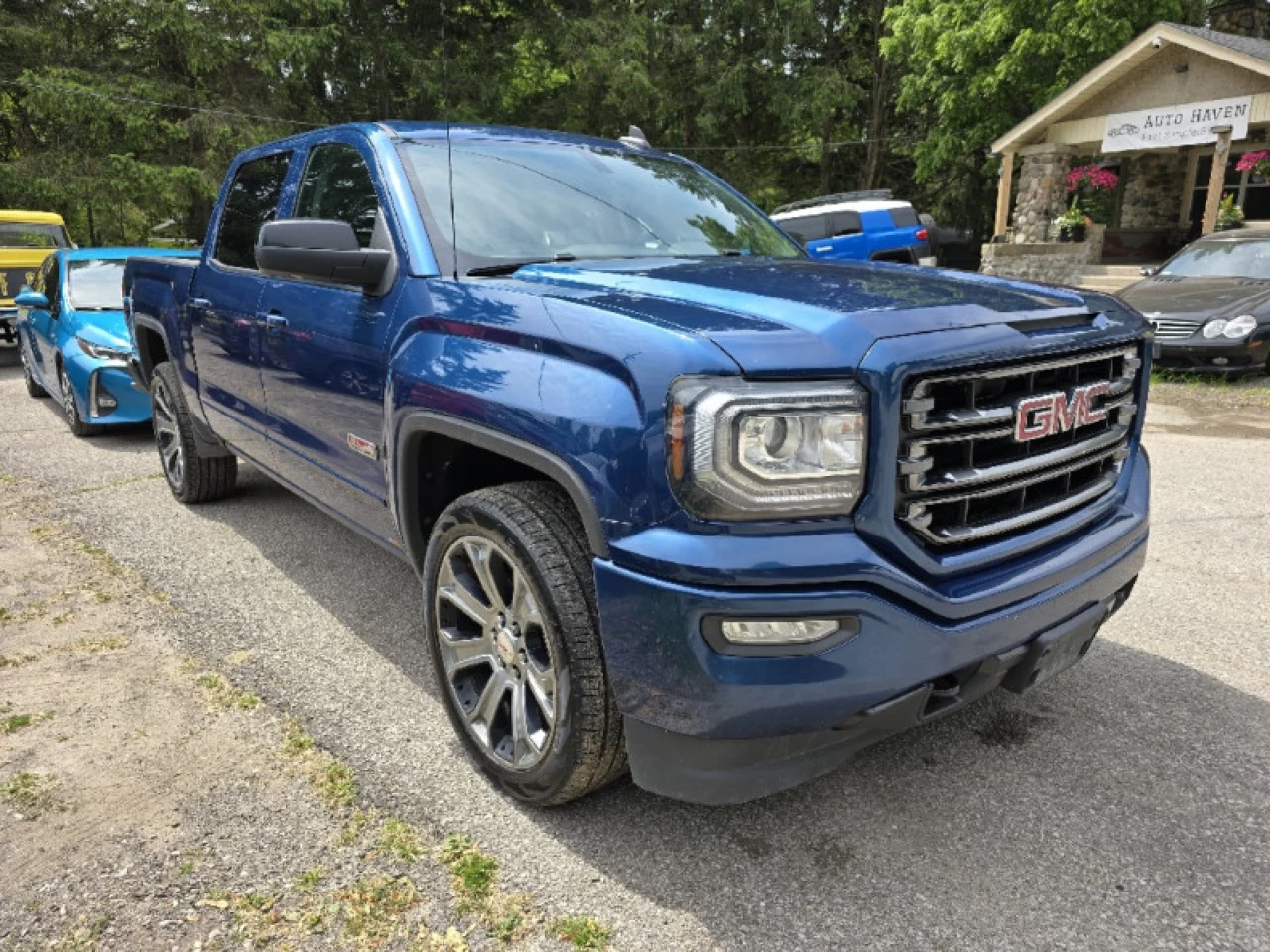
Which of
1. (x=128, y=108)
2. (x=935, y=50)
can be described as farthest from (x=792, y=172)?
(x=128, y=108)

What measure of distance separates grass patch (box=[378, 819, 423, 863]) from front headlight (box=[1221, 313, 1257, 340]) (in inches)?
384

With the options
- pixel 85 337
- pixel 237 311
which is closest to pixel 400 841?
pixel 237 311

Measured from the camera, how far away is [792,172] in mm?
31062

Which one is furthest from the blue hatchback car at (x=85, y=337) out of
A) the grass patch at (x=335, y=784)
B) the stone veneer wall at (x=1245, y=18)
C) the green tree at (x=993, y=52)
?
the stone veneer wall at (x=1245, y=18)

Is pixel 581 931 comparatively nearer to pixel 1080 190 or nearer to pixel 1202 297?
pixel 1202 297

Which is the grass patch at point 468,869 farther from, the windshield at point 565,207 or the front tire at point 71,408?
the front tire at point 71,408

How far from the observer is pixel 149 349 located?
559 cm

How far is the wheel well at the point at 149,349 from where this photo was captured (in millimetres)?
5500

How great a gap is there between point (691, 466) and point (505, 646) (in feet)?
2.94

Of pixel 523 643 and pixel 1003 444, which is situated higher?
pixel 1003 444

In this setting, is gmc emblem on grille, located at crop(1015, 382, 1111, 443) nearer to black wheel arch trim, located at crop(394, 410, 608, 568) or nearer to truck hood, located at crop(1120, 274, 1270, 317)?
black wheel arch trim, located at crop(394, 410, 608, 568)

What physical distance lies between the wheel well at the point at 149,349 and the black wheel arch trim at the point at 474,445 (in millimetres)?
3376

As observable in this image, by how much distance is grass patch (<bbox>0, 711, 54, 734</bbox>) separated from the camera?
9.75ft

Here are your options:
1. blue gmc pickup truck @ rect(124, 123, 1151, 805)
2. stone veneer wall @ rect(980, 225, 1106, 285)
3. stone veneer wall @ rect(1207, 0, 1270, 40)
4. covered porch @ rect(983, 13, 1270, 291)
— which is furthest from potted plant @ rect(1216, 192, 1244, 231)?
blue gmc pickup truck @ rect(124, 123, 1151, 805)
